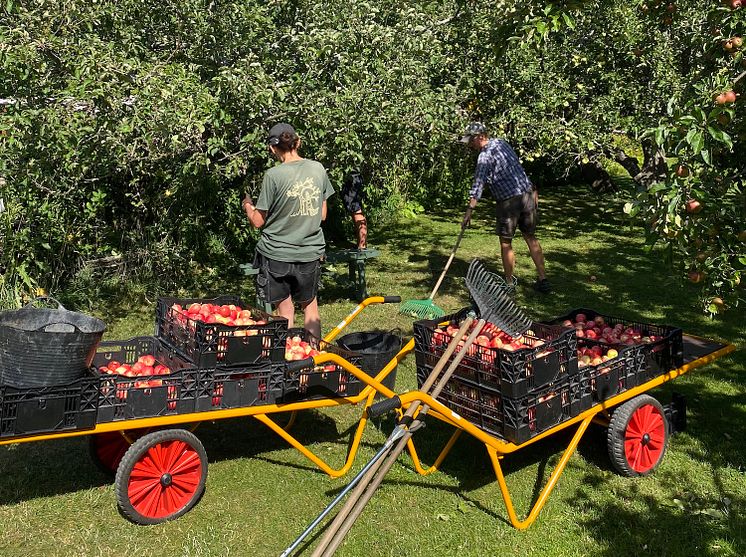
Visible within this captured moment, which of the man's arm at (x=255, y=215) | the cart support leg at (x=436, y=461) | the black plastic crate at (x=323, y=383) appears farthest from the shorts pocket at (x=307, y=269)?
the cart support leg at (x=436, y=461)

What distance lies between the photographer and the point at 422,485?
15.5 feet

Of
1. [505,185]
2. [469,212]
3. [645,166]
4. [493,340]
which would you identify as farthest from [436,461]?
[645,166]

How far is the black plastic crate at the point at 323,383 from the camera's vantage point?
14.8ft

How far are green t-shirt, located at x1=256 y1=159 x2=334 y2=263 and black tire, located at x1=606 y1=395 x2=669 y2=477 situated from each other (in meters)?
2.31

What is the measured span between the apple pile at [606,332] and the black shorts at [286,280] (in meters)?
1.78

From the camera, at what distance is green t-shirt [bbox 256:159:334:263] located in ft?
18.0

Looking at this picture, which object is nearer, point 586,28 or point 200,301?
point 200,301

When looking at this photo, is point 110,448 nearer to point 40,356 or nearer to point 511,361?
point 40,356

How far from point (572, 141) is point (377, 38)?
4.26 metres

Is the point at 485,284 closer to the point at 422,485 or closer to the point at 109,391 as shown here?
the point at 422,485

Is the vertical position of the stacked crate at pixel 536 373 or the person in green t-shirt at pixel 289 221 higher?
the person in green t-shirt at pixel 289 221

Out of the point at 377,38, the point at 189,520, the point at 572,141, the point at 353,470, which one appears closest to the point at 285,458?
the point at 353,470

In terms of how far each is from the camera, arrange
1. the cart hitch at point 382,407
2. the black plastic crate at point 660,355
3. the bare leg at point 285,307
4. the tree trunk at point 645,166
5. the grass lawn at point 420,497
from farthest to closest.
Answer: the tree trunk at point 645,166
the bare leg at point 285,307
the black plastic crate at point 660,355
the grass lawn at point 420,497
the cart hitch at point 382,407

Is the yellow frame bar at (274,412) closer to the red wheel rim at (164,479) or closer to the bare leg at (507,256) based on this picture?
the red wheel rim at (164,479)
